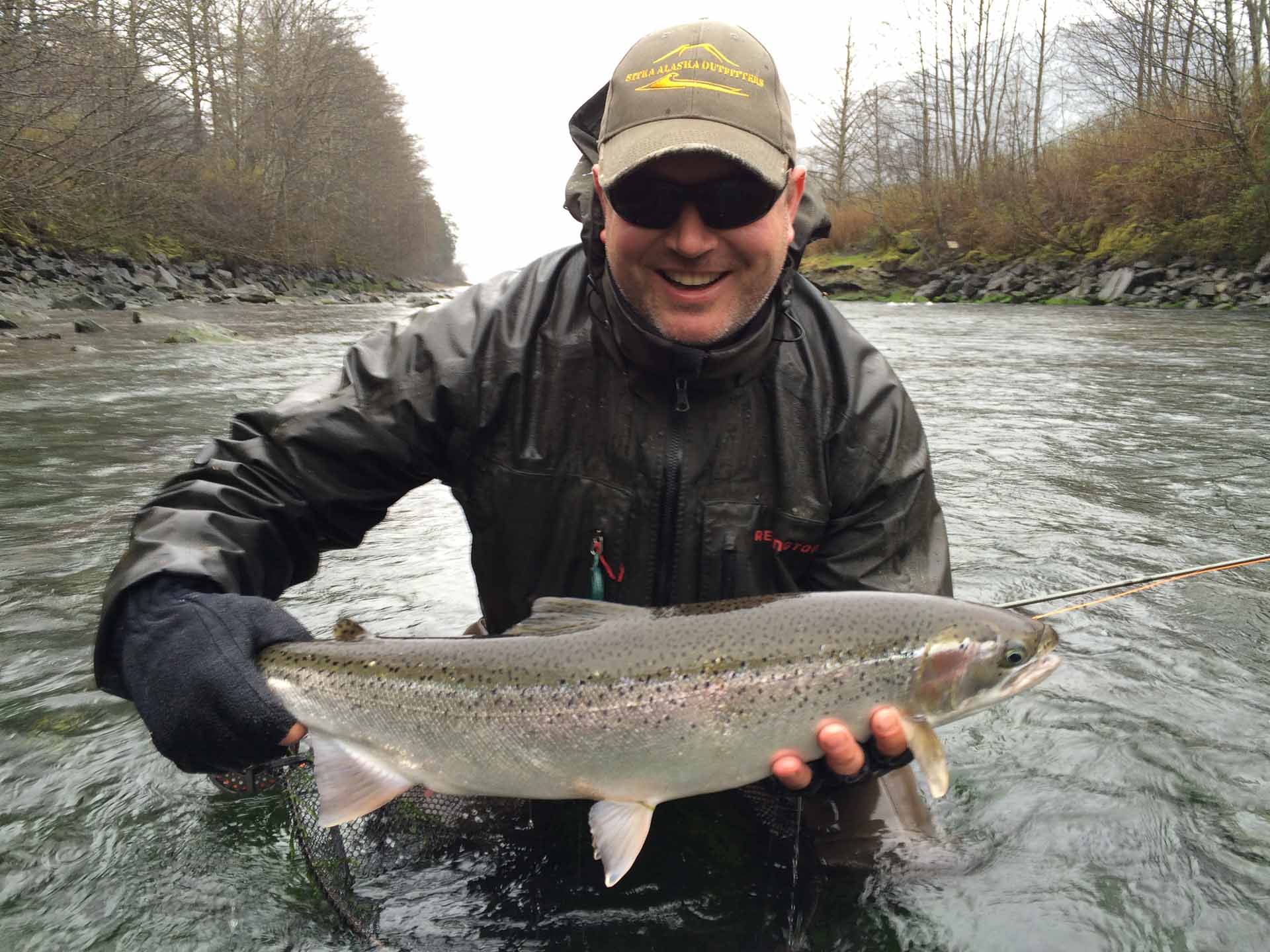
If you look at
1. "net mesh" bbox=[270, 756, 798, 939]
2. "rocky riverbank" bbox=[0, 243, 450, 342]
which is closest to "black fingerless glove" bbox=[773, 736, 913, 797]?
"net mesh" bbox=[270, 756, 798, 939]

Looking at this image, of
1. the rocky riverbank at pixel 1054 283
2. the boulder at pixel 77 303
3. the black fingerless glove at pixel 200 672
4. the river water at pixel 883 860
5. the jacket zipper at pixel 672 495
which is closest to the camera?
the black fingerless glove at pixel 200 672

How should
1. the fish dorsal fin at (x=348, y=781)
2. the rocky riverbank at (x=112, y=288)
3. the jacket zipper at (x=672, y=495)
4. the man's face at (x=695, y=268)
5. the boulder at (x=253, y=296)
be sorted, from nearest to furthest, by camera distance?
the fish dorsal fin at (x=348, y=781) → the man's face at (x=695, y=268) → the jacket zipper at (x=672, y=495) → the rocky riverbank at (x=112, y=288) → the boulder at (x=253, y=296)

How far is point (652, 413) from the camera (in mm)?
2670

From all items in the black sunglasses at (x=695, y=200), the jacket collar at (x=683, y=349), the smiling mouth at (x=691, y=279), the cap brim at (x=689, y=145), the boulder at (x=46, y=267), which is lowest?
the jacket collar at (x=683, y=349)

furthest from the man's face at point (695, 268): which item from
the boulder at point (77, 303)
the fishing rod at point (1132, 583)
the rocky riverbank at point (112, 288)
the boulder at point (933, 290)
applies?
the boulder at point (933, 290)

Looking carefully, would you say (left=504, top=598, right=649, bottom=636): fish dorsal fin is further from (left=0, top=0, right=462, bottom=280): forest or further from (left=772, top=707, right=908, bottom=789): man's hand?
(left=0, top=0, right=462, bottom=280): forest

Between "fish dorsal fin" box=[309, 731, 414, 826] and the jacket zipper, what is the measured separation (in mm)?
894

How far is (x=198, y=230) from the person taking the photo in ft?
105

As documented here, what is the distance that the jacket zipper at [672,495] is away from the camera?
8.63 feet

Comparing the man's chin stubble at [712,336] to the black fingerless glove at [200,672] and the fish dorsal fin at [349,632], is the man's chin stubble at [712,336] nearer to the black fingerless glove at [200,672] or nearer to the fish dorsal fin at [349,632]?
the fish dorsal fin at [349,632]

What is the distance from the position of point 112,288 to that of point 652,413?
21828mm

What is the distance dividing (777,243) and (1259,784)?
2221 mm

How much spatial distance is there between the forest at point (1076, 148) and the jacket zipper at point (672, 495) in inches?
874

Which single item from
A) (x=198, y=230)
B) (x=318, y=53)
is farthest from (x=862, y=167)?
(x=198, y=230)
